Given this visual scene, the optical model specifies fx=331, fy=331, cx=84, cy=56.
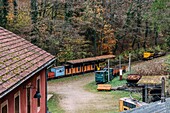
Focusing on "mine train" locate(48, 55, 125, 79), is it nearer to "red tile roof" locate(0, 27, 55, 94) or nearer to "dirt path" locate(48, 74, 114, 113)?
"dirt path" locate(48, 74, 114, 113)

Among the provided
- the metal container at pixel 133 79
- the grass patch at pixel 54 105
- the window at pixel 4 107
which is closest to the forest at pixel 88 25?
the metal container at pixel 133 79

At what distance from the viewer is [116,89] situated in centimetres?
3038

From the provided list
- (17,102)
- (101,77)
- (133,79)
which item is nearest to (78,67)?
(101,77)

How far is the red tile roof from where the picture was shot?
29.8 feet

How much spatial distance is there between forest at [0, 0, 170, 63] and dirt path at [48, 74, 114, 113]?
7886 mm

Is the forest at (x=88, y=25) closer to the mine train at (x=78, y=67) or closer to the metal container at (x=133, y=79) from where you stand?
the mine train at (x=78, y=67)

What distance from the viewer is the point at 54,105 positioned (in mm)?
25766

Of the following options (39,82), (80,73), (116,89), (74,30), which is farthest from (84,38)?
(39,82)

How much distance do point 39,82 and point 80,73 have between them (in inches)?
1012

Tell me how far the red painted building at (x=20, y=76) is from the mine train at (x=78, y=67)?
21476 millimetres

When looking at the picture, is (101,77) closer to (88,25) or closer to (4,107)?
(88,25)

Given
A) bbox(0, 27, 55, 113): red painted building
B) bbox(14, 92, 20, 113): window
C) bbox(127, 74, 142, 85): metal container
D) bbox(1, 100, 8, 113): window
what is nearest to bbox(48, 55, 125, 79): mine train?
bbox(127, 74, 142, 85): metal container

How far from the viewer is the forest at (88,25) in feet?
128

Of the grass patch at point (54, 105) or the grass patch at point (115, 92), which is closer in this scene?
the grass patch at point (54, 105)
